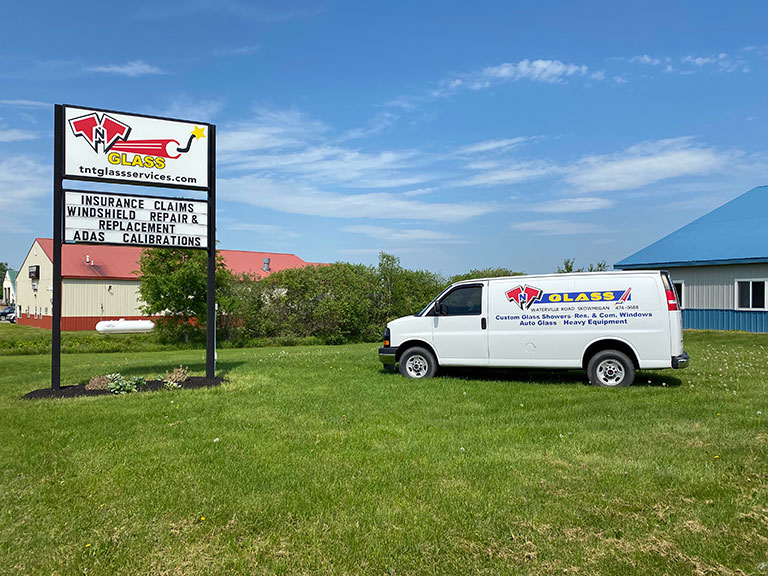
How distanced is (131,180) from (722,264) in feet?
74.9

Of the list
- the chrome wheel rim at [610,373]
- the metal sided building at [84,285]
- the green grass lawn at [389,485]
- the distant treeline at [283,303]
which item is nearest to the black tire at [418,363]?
the green grass lawn at [389,485]

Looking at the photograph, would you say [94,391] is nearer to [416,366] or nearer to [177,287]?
[416,366]

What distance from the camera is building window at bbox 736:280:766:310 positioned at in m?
22.9

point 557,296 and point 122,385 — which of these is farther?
point 557,296

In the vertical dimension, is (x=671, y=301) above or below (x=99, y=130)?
below

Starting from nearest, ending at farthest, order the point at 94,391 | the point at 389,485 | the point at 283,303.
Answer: the point at 389,485, the point at 94,391, the point at 283,303

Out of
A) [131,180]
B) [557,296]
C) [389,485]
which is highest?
[131,180]

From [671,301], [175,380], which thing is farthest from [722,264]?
[175,380]

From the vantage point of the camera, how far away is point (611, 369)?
1062 centimetres

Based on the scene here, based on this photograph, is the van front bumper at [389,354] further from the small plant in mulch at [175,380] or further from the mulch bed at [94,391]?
the small plant in mulch at [175,380]

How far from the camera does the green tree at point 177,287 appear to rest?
30859mm

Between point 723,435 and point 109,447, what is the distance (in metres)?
7.20

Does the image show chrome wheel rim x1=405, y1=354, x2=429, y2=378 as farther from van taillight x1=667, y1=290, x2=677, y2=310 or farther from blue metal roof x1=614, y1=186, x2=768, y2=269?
blue metal roof x1=614, y1=186, x2=768, y2=269

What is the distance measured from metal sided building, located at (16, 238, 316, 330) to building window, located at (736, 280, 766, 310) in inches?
1112
